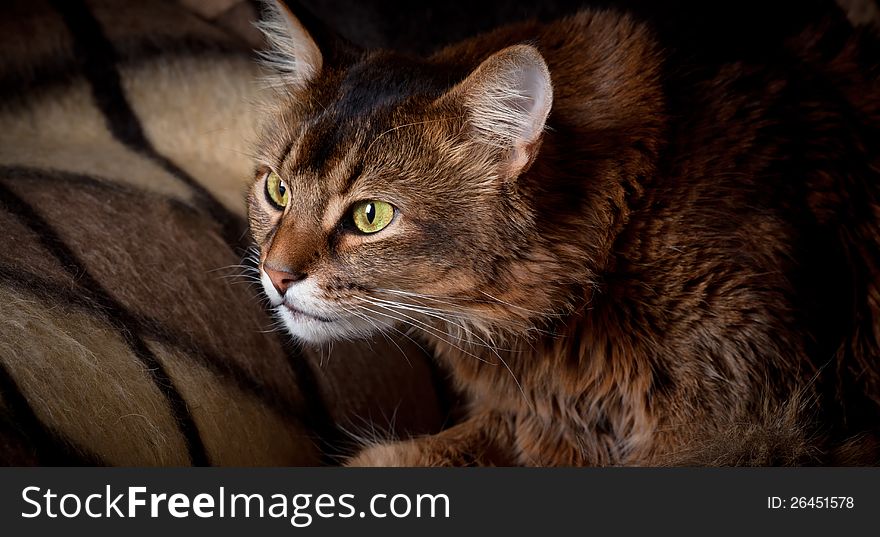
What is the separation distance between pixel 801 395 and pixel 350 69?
29.7 inches

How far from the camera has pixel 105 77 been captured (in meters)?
1.72

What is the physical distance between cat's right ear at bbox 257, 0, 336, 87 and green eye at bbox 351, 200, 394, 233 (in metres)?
0.27

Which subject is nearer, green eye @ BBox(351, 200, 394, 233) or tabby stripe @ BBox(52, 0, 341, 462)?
green eye @ BBox(351, 200, 394, 233)

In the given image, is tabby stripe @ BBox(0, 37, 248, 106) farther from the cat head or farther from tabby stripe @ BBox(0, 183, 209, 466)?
the cat head

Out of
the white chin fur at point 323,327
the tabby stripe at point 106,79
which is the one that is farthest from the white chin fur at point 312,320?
the tabby stripe at point 106,79

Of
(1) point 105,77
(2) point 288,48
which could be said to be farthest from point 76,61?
(2) point 288,48

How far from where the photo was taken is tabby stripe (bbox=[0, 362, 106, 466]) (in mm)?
1092

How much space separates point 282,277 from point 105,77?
30.2 inches

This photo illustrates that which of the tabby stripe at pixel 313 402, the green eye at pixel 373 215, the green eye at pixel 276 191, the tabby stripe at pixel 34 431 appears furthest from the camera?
the tabby stripe at pixel 313 402

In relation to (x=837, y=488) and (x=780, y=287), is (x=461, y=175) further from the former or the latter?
(x=837, y=488)

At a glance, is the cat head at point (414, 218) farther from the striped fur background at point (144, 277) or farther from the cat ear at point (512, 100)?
the striped fur background at point (144, 277)

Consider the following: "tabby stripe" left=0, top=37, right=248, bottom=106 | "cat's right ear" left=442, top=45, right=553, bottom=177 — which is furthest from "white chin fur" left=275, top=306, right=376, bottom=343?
"tabby stripe" left=0, top=37, right=248, bottom=106

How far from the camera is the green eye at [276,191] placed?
1.32 metres

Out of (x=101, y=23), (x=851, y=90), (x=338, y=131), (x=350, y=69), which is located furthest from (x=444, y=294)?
(x=101, y=23)
